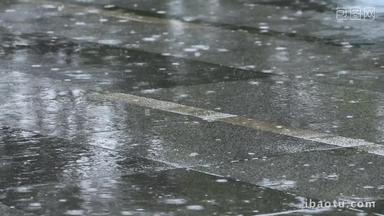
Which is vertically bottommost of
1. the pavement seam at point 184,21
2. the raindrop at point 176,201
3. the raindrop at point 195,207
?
the pavement seam at point 184,21

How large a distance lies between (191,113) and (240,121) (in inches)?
21.0

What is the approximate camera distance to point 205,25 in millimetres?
14086

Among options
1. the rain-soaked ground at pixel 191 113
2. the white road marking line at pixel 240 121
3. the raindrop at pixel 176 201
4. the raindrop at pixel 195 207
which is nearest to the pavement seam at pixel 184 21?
the rain-soaked ground at pixel 191 113

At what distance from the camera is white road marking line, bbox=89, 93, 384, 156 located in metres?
7.79

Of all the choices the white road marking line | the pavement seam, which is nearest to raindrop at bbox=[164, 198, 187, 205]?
the white road marking line

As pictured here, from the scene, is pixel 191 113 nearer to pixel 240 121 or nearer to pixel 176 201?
pixel 240 121

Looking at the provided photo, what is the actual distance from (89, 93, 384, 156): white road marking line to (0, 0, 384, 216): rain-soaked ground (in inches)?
0.6

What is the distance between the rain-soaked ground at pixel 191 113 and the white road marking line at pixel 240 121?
16mm

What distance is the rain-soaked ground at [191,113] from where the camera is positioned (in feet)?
21.3

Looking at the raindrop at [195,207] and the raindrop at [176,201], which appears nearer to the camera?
the raindrop at [195,207]

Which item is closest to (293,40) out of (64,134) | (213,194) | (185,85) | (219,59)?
(219,59)

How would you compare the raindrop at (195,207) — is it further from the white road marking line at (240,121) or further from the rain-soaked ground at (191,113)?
the white road marking line at (240,121)

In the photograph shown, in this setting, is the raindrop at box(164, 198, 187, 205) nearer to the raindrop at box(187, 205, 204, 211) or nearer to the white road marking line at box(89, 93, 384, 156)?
the raindrop at box(187, 205, 204, 211)

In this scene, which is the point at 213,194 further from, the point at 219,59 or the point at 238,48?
the point at 238,48
